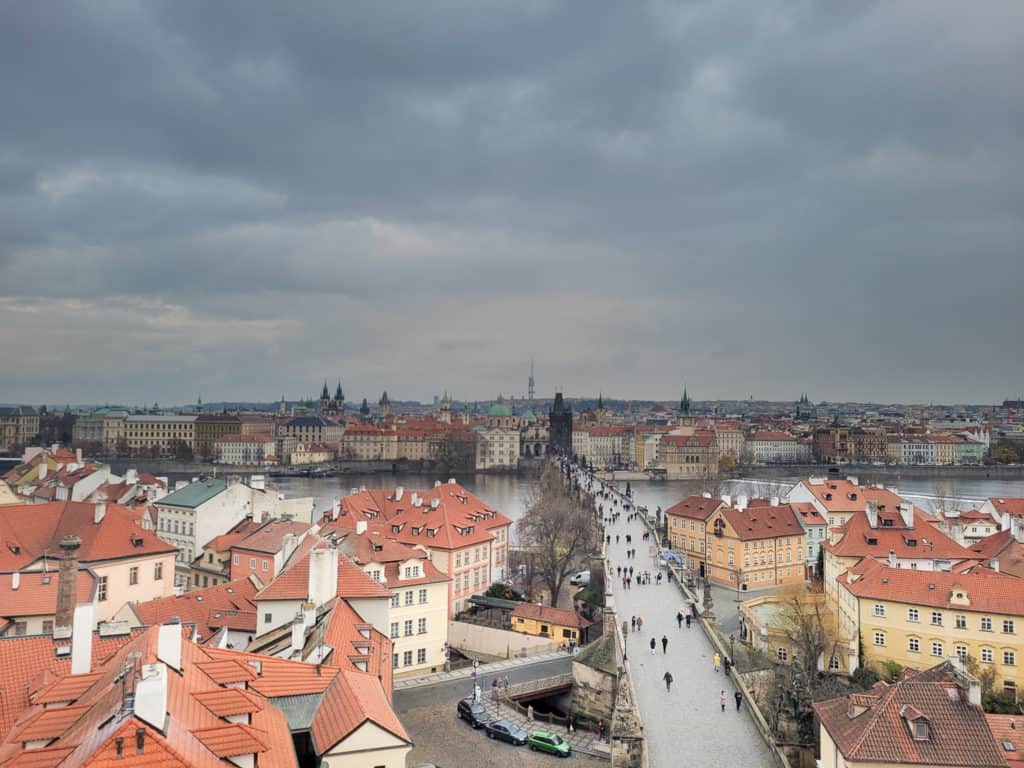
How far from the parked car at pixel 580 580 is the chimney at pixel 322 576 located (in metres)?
24.2

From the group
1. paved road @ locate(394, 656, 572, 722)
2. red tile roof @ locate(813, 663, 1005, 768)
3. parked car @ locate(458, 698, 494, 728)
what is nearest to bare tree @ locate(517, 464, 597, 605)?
paved road @ locate(394, 656, 572, 722)

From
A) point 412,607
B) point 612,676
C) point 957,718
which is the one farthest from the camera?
point 412,607

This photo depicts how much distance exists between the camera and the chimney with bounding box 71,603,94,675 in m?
13.7

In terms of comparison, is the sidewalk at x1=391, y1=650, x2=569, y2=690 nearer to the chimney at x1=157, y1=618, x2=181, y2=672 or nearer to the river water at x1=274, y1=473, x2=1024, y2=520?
the chimney at x1=157, y1=618, x2=181, y2=672

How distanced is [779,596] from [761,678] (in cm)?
1191

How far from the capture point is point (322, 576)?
23156mm

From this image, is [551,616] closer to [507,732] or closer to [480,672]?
[480,672]

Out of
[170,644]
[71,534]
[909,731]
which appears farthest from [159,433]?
[909,731]

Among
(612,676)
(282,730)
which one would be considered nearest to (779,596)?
(612,676)

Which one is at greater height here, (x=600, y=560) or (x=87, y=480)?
(x=87, y=480)

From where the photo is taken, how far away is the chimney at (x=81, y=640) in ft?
45.0

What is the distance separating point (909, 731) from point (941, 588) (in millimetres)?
14912

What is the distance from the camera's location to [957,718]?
700 inches

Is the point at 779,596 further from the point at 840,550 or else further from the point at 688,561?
the point at 688,561
